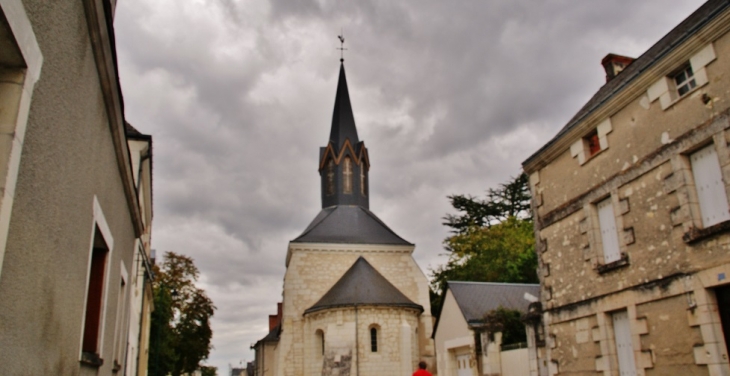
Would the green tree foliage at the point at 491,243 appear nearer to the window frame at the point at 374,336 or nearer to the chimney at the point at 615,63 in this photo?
the window frame at the point at 374,336

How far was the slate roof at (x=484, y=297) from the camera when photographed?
16.5m

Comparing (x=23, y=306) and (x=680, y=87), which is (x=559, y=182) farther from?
(x=23, y=306)

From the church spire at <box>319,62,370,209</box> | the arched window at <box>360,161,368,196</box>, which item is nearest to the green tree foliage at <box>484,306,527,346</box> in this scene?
the church spire at <box>319,62,370,209</box>

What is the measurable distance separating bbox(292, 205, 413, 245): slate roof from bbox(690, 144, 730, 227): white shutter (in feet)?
78.6

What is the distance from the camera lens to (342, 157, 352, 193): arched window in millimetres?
34781

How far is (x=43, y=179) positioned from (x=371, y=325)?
2286 centimetres

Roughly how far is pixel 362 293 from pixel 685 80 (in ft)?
64.3

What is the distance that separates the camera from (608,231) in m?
9.72

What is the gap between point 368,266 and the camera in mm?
29250

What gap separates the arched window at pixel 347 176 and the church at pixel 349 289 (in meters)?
0.06

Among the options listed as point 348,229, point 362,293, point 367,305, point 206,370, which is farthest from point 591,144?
point 206,370

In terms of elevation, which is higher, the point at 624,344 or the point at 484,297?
the point at 484,297

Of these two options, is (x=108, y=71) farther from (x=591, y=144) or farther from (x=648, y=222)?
(x=591, y=144)

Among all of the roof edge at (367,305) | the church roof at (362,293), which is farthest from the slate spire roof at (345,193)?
the roof edge at (367,305)
